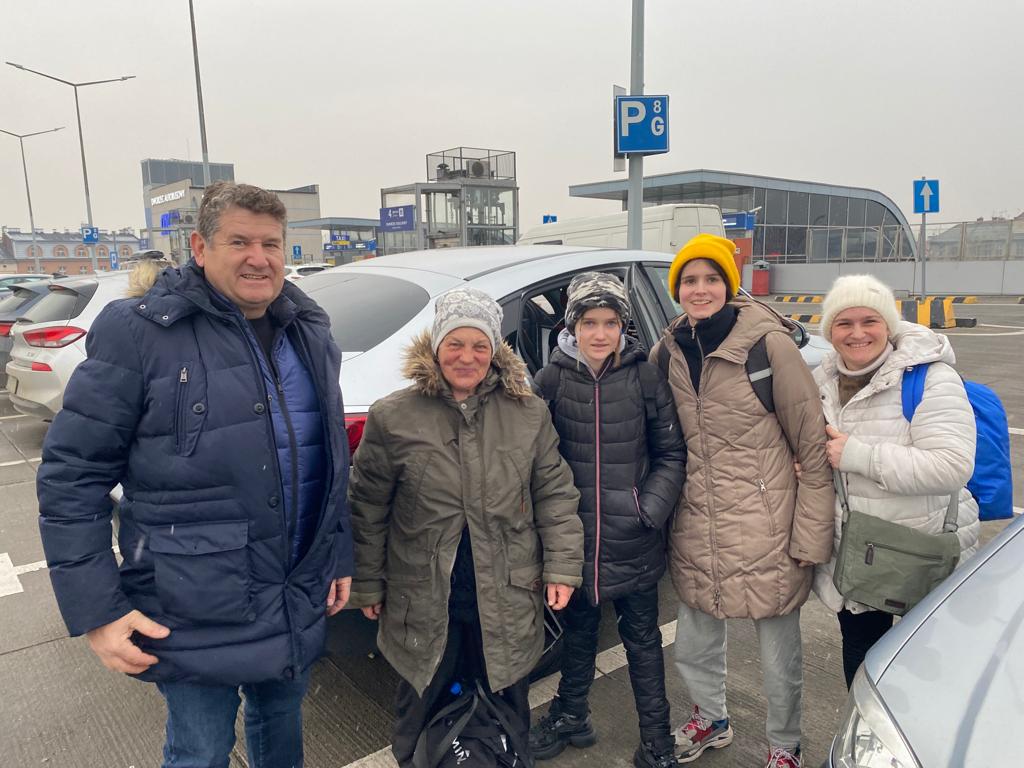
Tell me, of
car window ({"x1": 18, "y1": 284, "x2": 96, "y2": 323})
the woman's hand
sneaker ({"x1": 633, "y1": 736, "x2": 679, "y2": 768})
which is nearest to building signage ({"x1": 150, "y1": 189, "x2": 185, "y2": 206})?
car window ({"x1": 18, "y1": 284, "x2": 96, "y2": 323})

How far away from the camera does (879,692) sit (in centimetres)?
146

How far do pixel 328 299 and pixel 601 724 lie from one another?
211cm

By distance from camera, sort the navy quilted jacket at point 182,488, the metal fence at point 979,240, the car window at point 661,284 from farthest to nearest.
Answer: the metal fence at point 979,240 < the car window at point 661,284 < the navy quilted jacket at point 182,488

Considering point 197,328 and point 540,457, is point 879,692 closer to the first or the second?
point 540,457

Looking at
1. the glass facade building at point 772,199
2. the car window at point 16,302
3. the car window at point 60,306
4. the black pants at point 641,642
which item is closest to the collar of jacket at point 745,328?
the black pants at point 641,642

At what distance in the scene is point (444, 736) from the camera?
6.85 feet

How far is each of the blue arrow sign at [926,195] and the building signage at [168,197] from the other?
5924 cm

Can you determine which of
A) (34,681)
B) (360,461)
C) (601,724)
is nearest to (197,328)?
(360,461)

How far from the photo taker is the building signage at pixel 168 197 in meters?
60.8

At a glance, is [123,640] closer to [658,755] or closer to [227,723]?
[227,723]

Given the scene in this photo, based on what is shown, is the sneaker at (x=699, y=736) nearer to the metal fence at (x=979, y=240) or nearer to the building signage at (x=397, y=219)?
the metal fence at (x=979, y=240)

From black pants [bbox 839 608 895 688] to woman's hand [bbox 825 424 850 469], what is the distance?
1.63 feet

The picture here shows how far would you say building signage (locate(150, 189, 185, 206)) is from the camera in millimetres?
60838

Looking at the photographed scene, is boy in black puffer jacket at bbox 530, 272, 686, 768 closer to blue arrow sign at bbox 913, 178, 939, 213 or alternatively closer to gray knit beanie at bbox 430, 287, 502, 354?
gray knit beanie at bbox 430, 287, 502, 354
